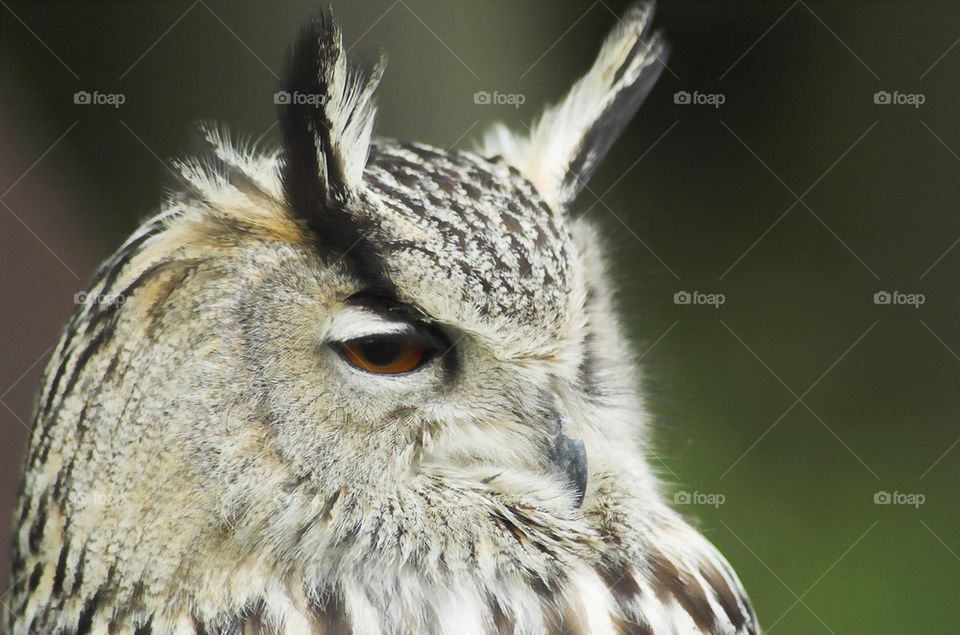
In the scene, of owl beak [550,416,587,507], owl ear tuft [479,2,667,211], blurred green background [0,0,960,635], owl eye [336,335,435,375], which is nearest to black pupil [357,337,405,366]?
owl eye [336,335,435,375]

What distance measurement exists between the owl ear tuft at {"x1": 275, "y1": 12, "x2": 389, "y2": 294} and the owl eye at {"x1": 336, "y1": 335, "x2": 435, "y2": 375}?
0.30ft

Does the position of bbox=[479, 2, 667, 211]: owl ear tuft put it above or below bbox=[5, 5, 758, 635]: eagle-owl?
above

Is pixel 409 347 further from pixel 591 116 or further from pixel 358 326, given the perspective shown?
pixel 591 116

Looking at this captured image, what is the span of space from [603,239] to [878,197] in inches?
145

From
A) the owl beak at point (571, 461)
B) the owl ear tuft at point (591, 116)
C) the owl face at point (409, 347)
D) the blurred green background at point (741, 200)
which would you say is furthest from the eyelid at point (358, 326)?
the blurred green background at point (741, 200)

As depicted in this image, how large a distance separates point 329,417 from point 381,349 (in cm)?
13

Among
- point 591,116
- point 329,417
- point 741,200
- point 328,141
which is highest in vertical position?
point 741,200

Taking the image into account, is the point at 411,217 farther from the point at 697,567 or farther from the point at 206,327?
the point at 697,567

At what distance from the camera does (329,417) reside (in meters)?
1.43

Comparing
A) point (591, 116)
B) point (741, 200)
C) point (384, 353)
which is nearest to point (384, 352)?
point (384, 353)

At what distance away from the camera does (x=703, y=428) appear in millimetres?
4453

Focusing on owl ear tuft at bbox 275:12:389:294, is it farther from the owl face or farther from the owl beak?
the owl beak

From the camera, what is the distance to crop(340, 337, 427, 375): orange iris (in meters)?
1.44

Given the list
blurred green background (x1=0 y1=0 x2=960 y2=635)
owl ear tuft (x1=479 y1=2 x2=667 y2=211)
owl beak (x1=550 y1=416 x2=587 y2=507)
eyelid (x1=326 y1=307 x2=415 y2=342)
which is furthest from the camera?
blurred green background (x1=0 y1=0 x2=960 y2=635)
